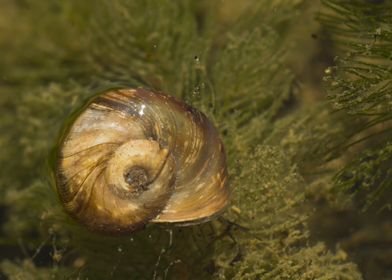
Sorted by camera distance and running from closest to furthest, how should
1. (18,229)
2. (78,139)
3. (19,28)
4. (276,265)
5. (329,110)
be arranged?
(78,139), (276,265), (329,110), (18,229), (19,28)

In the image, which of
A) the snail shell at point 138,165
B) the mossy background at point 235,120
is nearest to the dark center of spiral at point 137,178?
the snail shell at point 138,165

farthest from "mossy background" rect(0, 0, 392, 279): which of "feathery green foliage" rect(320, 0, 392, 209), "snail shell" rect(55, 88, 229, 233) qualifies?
"snail shell" rect(55, 88, 229, 233)

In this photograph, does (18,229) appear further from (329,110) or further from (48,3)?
(329,110)

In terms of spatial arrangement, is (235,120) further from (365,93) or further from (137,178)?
(137,178)

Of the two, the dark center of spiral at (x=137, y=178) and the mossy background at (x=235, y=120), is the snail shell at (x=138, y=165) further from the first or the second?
the mossy background at (x=235, y=120)

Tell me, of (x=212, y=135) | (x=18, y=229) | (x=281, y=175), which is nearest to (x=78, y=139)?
(x=212, y=135)

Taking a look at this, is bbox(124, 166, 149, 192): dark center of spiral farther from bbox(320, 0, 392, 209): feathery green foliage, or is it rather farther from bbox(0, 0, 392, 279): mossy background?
bbox(320, 0, 392, 209): feathery green foliage

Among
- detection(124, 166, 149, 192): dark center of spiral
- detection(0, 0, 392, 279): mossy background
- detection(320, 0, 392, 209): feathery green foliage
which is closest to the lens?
detection(124, 166, 149, 192): dark center of spiral
